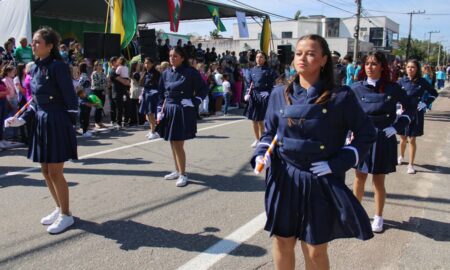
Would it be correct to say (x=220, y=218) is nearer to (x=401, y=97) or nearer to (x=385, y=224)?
(x=385, y=224)

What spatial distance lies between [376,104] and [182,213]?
249cm

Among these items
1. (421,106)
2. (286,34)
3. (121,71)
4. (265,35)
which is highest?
(286,34)

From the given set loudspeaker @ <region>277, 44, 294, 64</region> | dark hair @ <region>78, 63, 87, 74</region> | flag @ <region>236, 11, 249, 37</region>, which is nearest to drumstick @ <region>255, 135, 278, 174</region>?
dark hair @ <region>78, 63, 87, 74</region>

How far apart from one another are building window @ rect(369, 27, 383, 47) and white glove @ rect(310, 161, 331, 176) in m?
83.9

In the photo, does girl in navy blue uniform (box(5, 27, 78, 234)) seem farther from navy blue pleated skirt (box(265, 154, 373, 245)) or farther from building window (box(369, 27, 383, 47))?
building window (box(369, 27, 383, 47))

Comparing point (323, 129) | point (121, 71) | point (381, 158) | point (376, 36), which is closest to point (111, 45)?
point (121, 71)

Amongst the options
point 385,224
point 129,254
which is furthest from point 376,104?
point 129,254

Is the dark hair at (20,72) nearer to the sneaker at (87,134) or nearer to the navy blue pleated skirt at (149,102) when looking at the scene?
the sneaker at (87,134)

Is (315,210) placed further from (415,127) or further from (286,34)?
(286,34)

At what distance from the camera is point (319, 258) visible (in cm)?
266

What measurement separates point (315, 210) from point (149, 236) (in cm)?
227

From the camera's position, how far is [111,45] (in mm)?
13438

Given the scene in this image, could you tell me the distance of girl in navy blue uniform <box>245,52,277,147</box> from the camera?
28.2 ft

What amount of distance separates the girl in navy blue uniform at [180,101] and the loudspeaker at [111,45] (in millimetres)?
7832
